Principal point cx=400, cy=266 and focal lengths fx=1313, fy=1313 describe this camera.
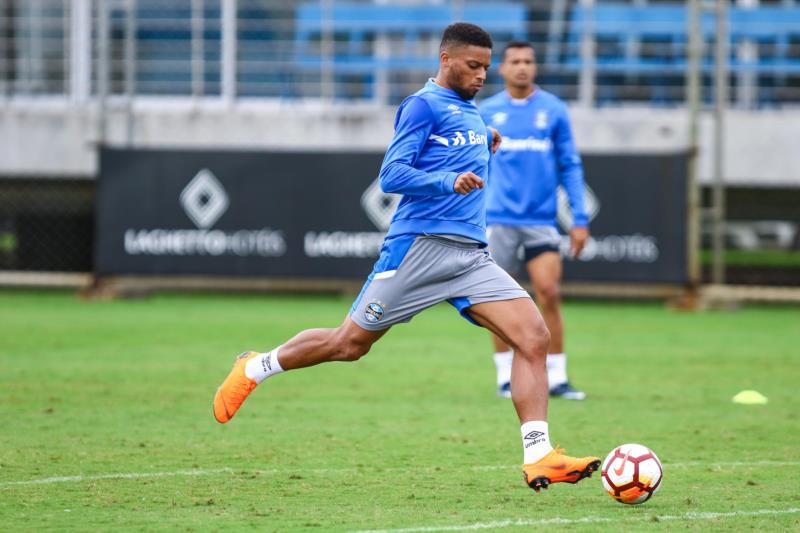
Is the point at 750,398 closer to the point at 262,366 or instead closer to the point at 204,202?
the point at 262,366

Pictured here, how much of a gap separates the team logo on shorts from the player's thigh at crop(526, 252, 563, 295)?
3349 millimetres

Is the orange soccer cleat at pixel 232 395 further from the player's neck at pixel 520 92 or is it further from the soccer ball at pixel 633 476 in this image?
the player's neck at pixel 520 92

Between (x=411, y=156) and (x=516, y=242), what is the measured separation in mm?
3628

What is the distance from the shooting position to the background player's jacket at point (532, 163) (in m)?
9.69

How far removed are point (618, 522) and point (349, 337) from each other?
1668 mm

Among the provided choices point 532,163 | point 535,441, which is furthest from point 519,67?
point 535,441

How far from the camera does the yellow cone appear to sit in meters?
9.41

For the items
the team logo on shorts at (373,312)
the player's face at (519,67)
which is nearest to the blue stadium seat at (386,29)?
the player's face at (519,67)

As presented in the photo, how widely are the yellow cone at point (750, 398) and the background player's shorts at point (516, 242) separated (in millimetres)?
1690

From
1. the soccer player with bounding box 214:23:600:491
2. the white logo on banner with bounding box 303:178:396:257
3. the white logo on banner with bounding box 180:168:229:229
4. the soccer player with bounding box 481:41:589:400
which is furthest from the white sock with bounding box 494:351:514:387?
the white logo on banner with bounding box 180:168:229:229

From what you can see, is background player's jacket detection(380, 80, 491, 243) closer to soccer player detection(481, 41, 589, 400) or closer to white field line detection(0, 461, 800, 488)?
white field line detection(0, 461, 800, 488)

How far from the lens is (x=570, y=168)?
9.73 m

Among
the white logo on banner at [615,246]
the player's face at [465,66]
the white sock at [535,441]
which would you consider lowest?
the white logo on banner at [615,246]

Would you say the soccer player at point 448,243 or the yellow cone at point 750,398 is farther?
the yellow cone at point 750,398
